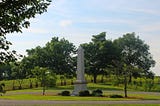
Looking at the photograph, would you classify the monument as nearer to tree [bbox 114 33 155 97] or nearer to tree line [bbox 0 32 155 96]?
tree line [bbox 0 32 155 96]

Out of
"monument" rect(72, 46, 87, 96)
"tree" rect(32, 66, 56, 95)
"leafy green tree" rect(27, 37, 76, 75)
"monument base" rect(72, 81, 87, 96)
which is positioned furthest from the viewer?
"leafy green tree" rect(27, 37, 76, 75)

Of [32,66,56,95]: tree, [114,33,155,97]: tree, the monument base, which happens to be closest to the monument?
the monument base

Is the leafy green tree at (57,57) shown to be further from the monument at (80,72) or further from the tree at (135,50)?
the monument at (80,72)

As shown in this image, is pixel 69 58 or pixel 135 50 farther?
pixel 135 50

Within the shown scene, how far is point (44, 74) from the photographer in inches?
2307

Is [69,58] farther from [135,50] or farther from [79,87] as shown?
[79,87]

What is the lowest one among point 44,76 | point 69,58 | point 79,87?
point 79,87

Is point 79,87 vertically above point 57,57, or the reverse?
point 57,57

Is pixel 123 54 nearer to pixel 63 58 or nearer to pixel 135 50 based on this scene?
pixel 135 50

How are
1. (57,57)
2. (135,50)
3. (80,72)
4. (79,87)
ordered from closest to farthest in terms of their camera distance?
(80,72)
(79,87)
(57,57)
(135,50)

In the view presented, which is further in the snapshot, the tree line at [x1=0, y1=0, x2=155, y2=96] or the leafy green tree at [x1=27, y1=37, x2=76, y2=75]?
the leafy green tree at [x1=27, y1=37, x2=76, y2=75]

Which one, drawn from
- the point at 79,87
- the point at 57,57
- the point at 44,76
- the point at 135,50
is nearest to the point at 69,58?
the point at 57,57

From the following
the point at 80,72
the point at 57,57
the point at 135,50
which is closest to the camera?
the point at 80,72

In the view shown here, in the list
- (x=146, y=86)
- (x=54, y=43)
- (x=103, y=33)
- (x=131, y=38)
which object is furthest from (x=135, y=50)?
(x=146, y=86)
